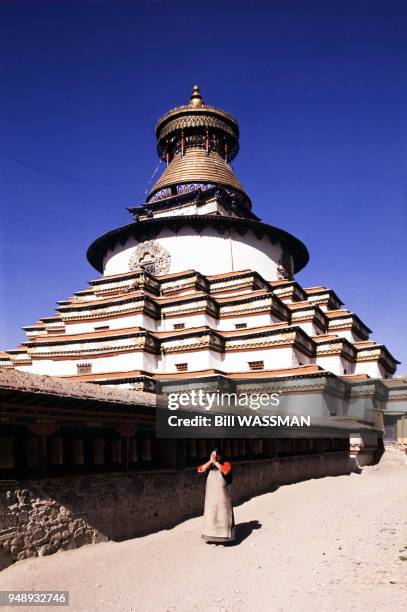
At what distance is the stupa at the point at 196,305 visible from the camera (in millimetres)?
26109

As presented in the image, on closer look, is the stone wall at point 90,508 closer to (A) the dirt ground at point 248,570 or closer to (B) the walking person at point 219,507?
(A) the dirt ground at point 248,570

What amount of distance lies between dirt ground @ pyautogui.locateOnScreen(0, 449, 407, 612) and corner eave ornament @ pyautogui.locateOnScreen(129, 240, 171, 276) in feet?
73.2

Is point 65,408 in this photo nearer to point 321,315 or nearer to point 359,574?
point 359,574

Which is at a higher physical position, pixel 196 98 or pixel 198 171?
pixel 196 98

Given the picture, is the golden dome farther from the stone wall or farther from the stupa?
the stone wall

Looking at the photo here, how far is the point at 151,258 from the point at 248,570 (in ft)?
87.2

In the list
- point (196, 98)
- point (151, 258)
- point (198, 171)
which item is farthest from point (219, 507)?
point (196, 98)

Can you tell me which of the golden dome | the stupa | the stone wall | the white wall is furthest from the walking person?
the golden dome

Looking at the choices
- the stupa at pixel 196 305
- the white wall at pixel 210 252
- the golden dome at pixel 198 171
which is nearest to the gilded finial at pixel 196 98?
the stupa at pixel 196 305

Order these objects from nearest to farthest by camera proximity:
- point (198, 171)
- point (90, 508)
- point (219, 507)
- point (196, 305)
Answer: point (90, 508) → point (219, 507) → point (196, 305) → point (198, 171)

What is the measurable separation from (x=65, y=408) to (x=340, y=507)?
8.69 metres

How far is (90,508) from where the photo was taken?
9148mm

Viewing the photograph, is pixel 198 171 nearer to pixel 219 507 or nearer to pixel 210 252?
pixel 210 252

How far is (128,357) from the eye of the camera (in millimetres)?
25953
